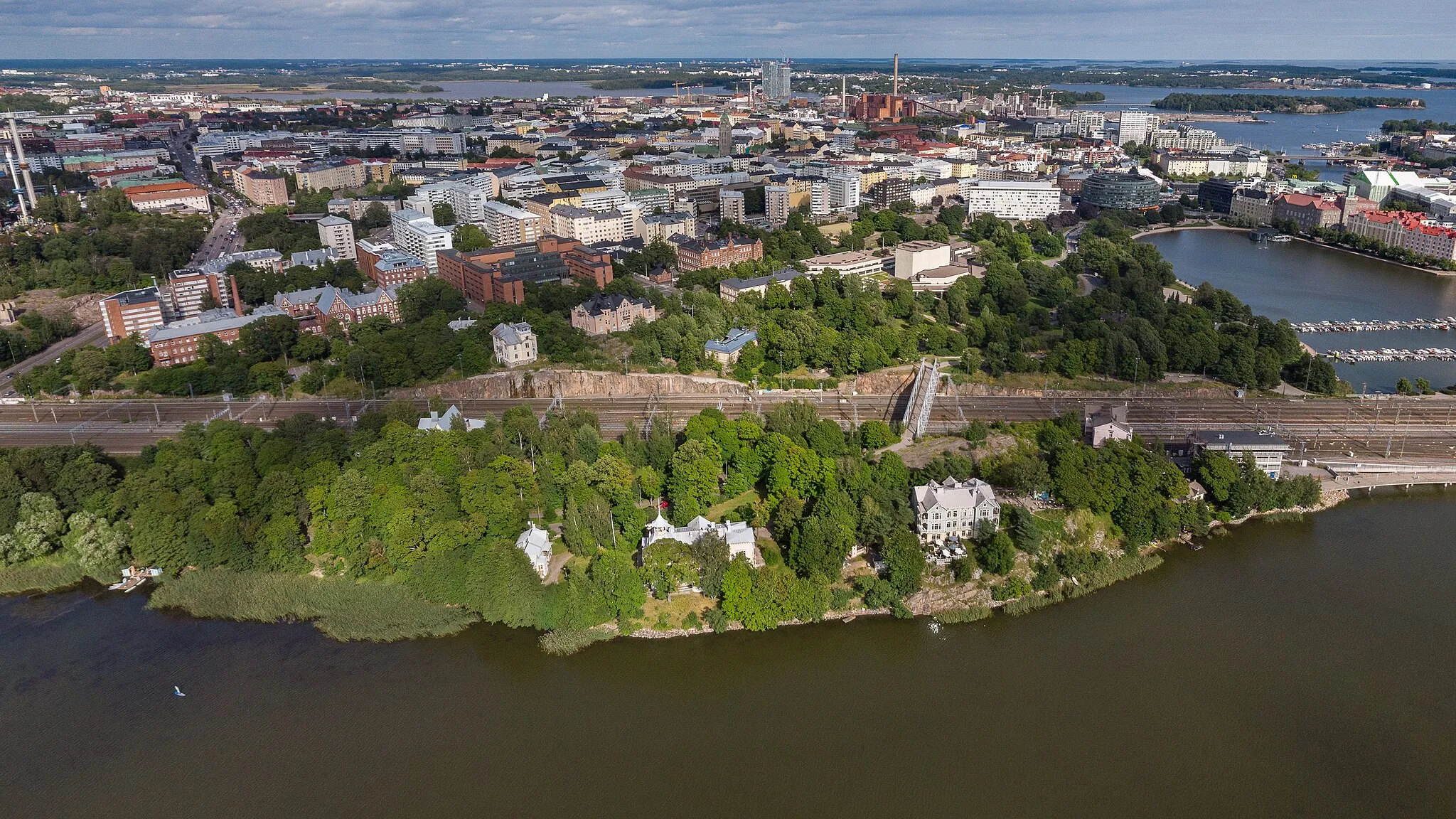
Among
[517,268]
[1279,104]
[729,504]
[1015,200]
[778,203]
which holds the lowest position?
[729,504]

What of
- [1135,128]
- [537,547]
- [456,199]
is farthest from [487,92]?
[537,547]

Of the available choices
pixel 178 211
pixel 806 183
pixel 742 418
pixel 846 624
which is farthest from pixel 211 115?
pixel 846 624

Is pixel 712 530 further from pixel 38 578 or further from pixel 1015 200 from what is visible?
pixel 1015 200

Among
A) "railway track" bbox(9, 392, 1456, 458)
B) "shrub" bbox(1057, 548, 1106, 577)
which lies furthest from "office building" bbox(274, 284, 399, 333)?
"shrub" bbox(1057, 548, 1106, 577)

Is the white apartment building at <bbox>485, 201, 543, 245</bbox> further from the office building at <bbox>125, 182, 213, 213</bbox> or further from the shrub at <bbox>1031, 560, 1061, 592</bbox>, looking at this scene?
the shrub at <bbox>1031, 560, 1061, 592</bbox>

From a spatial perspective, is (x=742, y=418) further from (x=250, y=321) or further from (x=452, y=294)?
(x=250, y=321)

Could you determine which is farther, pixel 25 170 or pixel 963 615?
pixel 25 170
